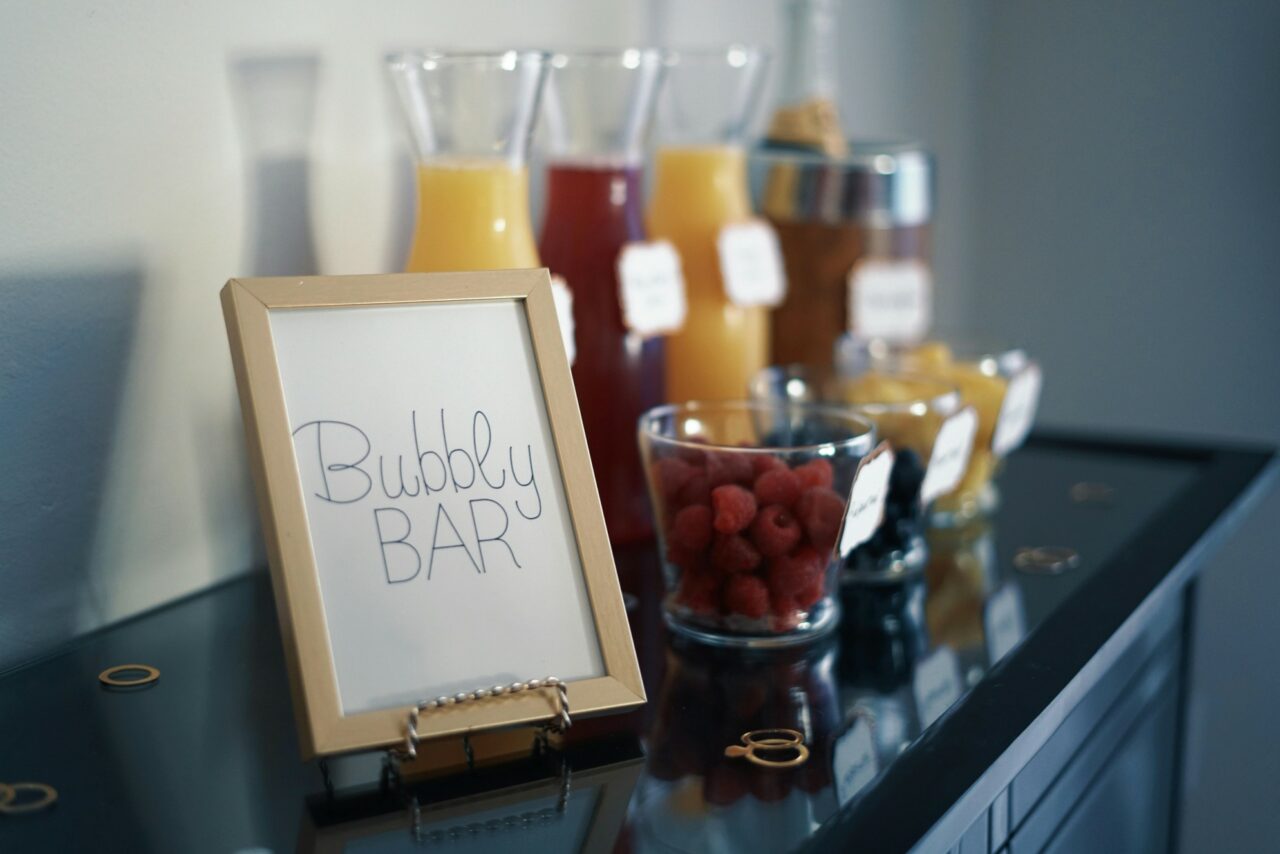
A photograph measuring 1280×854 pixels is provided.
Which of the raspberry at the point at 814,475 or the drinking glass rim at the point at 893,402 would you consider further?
the drinking glass rim at the point at 893,402

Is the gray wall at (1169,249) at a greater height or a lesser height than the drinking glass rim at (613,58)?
lesser

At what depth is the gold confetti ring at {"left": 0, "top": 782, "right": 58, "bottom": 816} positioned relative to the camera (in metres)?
0.53

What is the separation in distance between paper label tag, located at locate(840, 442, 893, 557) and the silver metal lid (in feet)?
1.22

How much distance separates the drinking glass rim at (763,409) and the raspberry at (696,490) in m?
0.02

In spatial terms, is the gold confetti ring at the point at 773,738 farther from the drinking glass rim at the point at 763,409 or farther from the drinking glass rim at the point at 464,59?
the drinking glass rim at the point at 464,59

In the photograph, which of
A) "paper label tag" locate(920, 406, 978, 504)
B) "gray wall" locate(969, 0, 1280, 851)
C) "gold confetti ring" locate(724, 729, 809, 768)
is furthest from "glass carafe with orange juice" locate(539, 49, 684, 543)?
"gray wall" locate(969, 0, 1280, 851)

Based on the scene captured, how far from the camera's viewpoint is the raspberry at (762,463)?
2.39 ft

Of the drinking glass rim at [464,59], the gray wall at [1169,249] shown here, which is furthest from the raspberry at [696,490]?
the gray wall at [1169,249]

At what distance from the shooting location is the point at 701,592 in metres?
0.74

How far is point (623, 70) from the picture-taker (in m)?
0.91

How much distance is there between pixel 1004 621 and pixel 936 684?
0.11 meters

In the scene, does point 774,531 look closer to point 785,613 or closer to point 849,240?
point 785,613

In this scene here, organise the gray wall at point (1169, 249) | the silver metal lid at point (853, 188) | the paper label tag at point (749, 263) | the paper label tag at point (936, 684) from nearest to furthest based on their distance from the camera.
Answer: the paper label tag at point (936, 684) < the paper label tag at point (749, 263) < the silver metal lid at point (853, 188) < the gray wall at point (1169, 249)

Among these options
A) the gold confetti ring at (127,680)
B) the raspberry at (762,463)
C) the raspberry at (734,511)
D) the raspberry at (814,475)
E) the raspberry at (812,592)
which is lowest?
the raspberry at (812,592)
